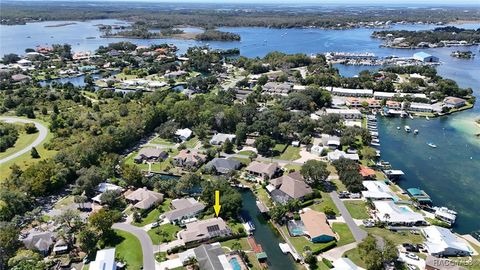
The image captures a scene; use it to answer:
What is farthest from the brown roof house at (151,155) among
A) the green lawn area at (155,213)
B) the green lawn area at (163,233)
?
the green lawn area at (163,233)

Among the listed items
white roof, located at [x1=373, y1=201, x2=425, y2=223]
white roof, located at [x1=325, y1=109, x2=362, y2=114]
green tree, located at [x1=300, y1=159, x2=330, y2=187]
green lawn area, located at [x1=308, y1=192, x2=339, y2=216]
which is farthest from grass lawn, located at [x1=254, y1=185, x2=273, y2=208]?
white roof, located at [x1=325, y1=109, x2=362, y2=114]

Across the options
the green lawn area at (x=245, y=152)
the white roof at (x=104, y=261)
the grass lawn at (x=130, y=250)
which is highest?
the green lawn area at (x=245, y=152)

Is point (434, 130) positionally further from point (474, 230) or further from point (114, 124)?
point (114, 124)

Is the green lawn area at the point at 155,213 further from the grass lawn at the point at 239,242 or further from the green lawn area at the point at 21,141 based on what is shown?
the green lawn area at the point at 21,141

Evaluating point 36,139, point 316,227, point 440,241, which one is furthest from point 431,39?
point 36,139

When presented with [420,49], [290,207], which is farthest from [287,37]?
[290,207]

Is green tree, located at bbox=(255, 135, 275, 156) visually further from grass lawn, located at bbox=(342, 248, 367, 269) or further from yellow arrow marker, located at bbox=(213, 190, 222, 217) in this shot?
grass lawn, located at bbox=(342, 248, 367, 269)
